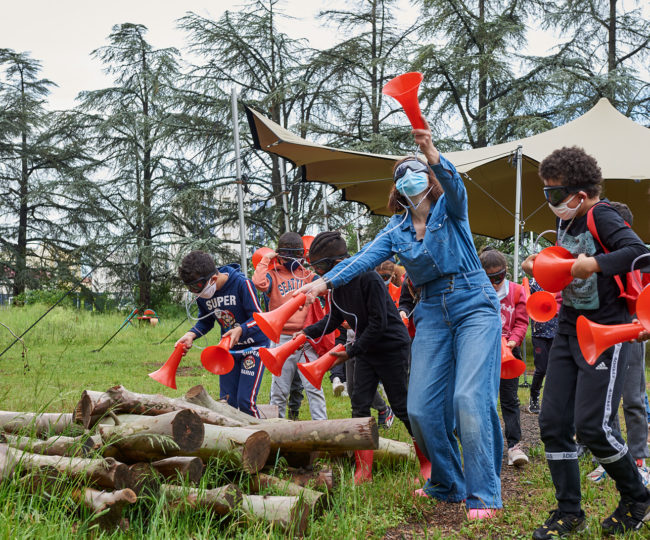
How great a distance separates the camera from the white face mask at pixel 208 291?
473 centimetres

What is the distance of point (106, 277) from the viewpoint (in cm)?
2183

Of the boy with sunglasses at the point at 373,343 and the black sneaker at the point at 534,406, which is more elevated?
the boy with sunglasses at the point at 373,343

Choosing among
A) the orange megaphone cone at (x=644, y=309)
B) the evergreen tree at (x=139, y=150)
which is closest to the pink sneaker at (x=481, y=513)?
the orange megaphone cone at (x=644, y=309)

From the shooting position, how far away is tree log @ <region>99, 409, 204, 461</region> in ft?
9.60

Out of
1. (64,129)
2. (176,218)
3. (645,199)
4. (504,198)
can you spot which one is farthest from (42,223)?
(645,199)

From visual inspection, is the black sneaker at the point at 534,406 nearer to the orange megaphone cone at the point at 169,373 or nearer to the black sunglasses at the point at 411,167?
the orange megaphone cone at the point at 169,373

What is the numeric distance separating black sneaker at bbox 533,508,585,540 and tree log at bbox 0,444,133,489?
1.84 meters

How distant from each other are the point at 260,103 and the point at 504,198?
10.0m

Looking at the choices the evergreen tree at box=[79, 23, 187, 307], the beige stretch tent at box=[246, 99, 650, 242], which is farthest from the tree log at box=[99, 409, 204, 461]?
the evergreen tree at box=[79, 23, 187, 307]

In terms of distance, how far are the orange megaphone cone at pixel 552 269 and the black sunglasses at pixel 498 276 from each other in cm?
192

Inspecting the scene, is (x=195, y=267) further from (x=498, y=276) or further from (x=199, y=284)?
(x=498, y=276)

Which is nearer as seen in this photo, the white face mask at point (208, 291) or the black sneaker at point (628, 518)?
the black sneaker at point (628, 518)

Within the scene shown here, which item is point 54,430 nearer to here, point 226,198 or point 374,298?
point 374,298

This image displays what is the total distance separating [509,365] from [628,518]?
1.62 metres
